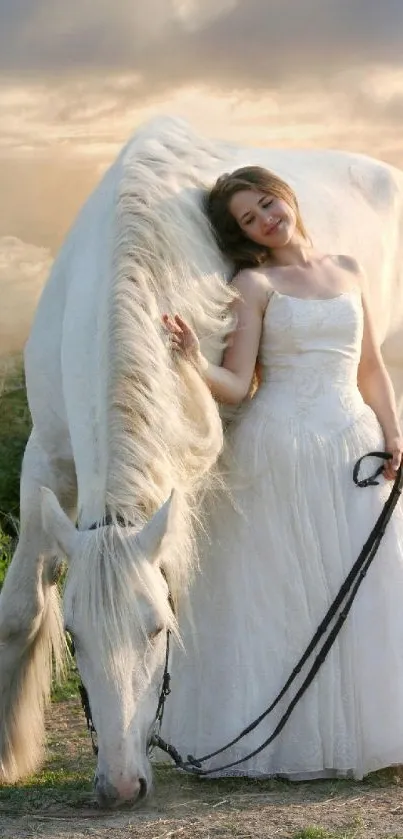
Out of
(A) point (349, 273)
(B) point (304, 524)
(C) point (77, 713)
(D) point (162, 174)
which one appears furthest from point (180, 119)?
(C) point (77, 713)

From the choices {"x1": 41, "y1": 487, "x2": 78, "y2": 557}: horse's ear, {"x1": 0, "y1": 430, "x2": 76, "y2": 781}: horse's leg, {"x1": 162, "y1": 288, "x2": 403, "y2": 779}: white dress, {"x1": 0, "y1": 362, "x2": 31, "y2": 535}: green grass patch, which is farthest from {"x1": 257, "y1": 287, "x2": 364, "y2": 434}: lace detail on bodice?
{"x1": 0, "y1": 362, "x2": 31, "y2": 535}: green grass patch

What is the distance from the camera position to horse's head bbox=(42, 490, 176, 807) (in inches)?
Answer: 125

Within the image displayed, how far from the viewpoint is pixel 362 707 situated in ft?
12.9

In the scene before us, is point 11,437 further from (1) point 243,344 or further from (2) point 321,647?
(2) point 321,647

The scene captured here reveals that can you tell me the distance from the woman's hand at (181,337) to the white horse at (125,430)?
33 mm

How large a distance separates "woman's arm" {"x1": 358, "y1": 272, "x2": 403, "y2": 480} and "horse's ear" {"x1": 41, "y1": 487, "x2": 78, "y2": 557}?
1272 millimetres

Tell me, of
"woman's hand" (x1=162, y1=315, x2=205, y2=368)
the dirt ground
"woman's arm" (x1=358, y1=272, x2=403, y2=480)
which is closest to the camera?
the dirt ground

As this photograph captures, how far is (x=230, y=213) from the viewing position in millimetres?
4129

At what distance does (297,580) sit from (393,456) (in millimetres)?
525

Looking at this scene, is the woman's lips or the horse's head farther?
the woman's lips

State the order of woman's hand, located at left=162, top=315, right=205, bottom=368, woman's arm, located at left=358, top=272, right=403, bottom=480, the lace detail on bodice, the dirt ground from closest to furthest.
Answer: the dirt ground → woman's hand, located at left=162, top=315, right=205, bottom=368 → the lace detail on bodice → woman's arm, located at left=358, top=272, right=403, bottom=480

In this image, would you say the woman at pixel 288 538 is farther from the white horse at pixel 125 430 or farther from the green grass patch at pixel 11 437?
the green grass patch at pixel 11 437

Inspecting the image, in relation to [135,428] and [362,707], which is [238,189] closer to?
[135,428]

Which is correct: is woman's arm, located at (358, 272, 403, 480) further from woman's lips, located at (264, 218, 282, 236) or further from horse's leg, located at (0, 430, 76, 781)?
horse's leg, located at (0, 430, 76, 781)
